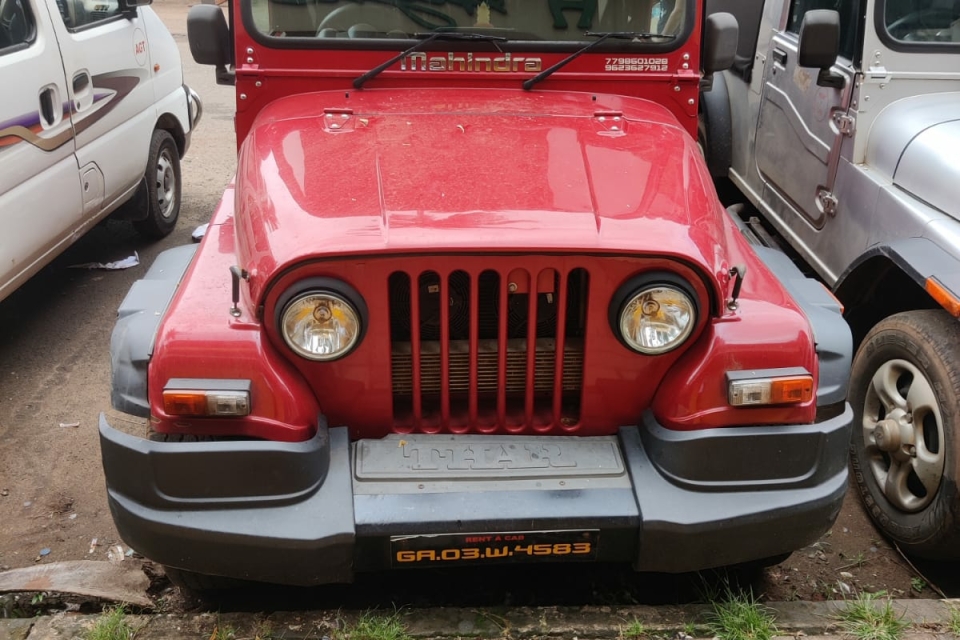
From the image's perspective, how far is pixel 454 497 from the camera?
235cm

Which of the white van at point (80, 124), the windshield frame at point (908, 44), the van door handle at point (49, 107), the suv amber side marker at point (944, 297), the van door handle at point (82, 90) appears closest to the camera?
the suv amber side marker at point (944, 297)

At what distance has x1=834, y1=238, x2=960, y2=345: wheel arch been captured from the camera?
9.98ft

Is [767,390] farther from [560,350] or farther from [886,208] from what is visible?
[886,208]

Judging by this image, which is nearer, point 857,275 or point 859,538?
point 859,538

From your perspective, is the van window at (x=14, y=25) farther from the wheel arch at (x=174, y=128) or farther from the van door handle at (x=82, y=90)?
the wheel arch at (x=174, y=128)

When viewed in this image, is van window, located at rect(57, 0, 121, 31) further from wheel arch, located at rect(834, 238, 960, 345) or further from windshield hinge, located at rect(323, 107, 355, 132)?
wheel arch, located at rect(834, 238, 960, 345)

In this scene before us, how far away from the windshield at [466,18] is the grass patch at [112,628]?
2152 millimetres

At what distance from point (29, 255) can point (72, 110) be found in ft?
2.81

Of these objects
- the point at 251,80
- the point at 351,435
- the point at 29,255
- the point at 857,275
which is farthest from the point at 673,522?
the point at 29,255

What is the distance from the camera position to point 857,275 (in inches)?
144

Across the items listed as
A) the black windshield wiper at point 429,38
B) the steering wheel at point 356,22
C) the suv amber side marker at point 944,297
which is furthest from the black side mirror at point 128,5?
the suv amber side marker at point 944,297

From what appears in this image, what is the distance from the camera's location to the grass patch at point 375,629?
2471 mm

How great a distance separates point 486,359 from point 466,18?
1.48 meters

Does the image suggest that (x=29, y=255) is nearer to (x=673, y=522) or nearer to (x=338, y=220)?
(x=338, y=220)
